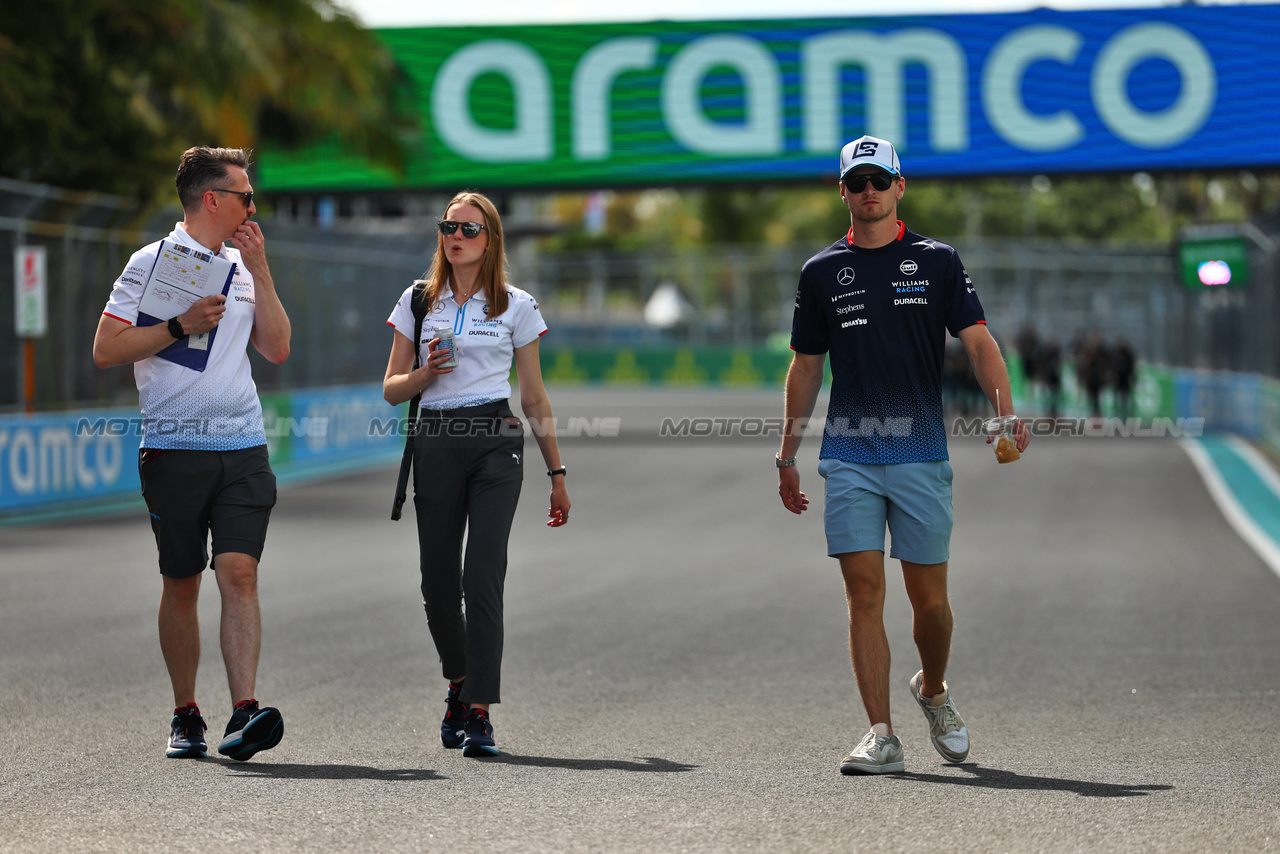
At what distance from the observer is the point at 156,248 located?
17.7 feet

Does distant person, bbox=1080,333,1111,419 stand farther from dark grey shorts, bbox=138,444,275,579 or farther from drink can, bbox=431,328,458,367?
dark grey shorts, bbox=138,444,275,579

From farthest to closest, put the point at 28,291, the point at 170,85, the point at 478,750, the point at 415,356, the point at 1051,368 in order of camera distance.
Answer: the point at 1051,368 < the point at 170,85 < the point at 28,291 < the point at 415,356 < the point at 478,750

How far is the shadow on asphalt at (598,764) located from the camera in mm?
5195

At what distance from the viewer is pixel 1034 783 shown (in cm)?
488

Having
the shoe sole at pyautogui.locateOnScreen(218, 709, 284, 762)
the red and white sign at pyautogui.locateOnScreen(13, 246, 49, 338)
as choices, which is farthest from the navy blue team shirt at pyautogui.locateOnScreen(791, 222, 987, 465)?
the red and white sign at pyautogui.locateOnScreen(13, 246, 49, 338)

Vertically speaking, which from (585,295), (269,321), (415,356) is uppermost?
(585,295)

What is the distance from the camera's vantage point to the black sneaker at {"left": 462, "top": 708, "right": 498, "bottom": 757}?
5406 mm

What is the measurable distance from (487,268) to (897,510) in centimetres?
159

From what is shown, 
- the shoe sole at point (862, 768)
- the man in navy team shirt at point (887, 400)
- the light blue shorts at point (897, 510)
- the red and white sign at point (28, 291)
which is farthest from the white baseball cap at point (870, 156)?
the red and white sign at point (28, 291)

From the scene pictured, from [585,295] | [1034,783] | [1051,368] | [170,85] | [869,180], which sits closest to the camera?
[1034,783]

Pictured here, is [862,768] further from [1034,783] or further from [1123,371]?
[1123,371]

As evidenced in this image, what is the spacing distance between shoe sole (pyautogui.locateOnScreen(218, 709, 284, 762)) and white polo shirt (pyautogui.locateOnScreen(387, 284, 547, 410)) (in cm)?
114

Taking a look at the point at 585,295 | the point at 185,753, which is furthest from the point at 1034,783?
the point at 585,295

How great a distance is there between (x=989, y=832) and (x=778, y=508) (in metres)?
11.8
